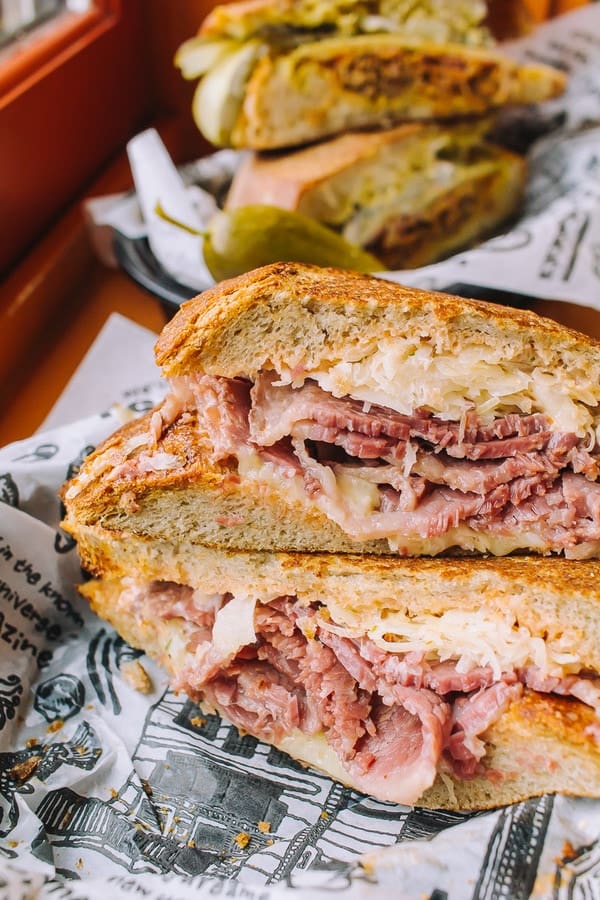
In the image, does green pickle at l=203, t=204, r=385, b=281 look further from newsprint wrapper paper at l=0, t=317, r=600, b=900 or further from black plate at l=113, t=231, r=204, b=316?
newsprint wrapper paper at l=0, t=317, r=600, b=900

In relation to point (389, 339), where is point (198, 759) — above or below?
below

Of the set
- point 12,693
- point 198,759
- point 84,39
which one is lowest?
point 198,759

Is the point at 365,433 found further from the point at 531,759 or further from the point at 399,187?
the point at 399,187

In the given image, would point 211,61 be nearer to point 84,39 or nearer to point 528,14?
point 84,39

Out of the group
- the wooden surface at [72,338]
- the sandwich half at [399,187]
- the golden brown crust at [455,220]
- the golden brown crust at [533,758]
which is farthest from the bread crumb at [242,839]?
the golden brown crust at [455,220]

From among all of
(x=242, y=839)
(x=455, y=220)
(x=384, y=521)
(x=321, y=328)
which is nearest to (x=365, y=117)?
(x=455, y=220)

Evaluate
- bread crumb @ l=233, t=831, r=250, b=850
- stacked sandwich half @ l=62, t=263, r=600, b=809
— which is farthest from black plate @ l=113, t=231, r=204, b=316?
bread crumb @ l=233, t=831, r=250, b=850

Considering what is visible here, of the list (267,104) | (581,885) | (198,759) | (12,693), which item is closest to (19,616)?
(12,693)

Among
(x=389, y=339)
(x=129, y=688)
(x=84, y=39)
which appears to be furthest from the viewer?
(x=84, y=39)
